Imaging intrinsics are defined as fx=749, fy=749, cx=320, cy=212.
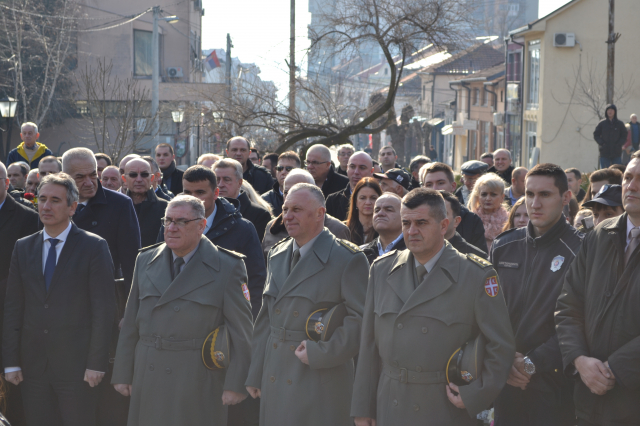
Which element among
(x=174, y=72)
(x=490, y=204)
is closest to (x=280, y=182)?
(x=490, y=204)

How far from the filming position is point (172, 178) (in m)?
10.7

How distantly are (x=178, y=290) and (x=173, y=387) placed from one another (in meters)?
0.62

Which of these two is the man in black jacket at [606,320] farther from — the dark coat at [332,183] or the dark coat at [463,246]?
the dark coat at [332,183]

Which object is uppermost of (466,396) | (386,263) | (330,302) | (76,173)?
(76,173)

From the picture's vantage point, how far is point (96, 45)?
130ft

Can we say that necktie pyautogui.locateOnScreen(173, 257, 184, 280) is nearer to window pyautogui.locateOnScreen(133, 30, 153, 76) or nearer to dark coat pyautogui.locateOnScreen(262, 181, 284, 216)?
dark coat pyautogui.locateOnScreen(262, 181, 284, 216)

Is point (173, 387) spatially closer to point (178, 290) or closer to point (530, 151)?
point (178, 290)

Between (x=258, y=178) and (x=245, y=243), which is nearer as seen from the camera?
(x=245, y=243)

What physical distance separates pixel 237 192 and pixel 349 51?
13315mm

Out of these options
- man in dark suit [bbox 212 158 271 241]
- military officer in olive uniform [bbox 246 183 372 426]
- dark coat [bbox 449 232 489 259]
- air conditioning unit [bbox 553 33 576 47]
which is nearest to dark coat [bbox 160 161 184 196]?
man in dark suit [bbox 212 158 271 241]

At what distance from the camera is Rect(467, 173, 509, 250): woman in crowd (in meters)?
7.69

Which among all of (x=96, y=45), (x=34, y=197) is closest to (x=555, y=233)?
(x=34, y=197)

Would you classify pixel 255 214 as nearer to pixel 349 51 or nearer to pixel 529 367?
pixel 529 367

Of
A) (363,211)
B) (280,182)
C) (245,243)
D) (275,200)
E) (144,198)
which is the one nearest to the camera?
(245,243)
